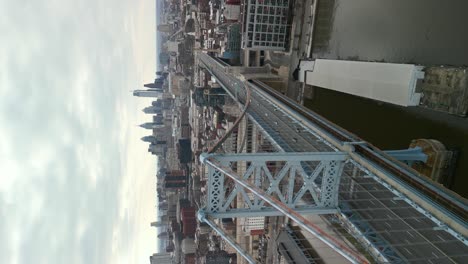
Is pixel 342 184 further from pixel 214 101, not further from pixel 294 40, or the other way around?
pixel 214 101

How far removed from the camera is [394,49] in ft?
70.1

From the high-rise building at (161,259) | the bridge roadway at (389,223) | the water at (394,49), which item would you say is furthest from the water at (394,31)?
the high-rise building at (161,259)

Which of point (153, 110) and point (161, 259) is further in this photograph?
point (153, 110)

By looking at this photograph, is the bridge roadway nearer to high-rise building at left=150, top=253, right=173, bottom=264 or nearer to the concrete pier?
the concrete pier

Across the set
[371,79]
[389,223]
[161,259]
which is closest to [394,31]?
[371,79]

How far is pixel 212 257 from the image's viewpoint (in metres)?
51.4

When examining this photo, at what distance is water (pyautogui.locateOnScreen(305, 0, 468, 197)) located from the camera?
55.5ft

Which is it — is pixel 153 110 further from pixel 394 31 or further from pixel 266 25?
pixel 394 31

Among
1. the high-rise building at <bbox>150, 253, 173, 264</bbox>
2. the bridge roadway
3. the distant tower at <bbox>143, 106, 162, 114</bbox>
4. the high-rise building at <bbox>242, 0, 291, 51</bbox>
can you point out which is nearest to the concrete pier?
the high-rise building at <bbox>242, 0, 291, 51</bbox>

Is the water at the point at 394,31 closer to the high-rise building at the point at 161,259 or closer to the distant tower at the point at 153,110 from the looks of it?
the high-rise building at the point at 161,259

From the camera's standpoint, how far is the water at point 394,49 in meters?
16.9

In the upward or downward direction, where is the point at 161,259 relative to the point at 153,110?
downward

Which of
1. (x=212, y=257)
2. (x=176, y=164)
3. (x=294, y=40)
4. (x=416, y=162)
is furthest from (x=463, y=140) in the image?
(x=176, y=164)

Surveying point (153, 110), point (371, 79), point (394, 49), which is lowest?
point (153, 110)
